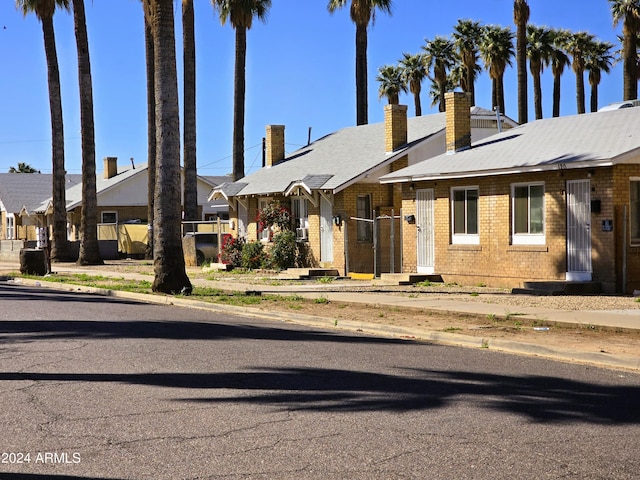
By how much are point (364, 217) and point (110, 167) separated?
39.1 metres

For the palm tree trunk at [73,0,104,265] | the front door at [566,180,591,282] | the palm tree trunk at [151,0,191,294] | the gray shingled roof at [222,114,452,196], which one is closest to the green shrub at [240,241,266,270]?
the gray shingled roof at [222,114,452,196]

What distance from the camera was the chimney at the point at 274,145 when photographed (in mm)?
40750

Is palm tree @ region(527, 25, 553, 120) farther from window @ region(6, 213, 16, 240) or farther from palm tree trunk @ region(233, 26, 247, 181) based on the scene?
window @ region(6, 213, 16, 240)

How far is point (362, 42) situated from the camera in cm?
4594

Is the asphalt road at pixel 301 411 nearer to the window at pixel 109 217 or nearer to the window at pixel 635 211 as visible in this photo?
the window at pixel 635 211

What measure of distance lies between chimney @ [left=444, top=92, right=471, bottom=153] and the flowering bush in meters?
7.28

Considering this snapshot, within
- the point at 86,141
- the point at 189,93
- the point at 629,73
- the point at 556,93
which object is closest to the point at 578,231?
the point at 189,93

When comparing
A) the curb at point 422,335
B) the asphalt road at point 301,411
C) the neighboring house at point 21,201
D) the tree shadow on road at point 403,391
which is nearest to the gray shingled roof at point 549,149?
the curb at point 422,335

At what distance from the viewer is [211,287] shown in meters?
25.9

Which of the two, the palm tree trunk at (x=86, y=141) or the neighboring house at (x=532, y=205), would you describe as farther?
the palm tree trunk at (x=86, y=141)

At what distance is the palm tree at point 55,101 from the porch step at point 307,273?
15959 mm

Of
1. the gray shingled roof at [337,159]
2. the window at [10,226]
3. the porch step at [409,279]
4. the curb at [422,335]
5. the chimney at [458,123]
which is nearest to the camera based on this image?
the curb at [422,335]

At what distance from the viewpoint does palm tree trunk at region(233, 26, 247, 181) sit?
4506 cm

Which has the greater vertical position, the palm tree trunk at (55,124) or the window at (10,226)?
the palm tree trunk at (55,124)
